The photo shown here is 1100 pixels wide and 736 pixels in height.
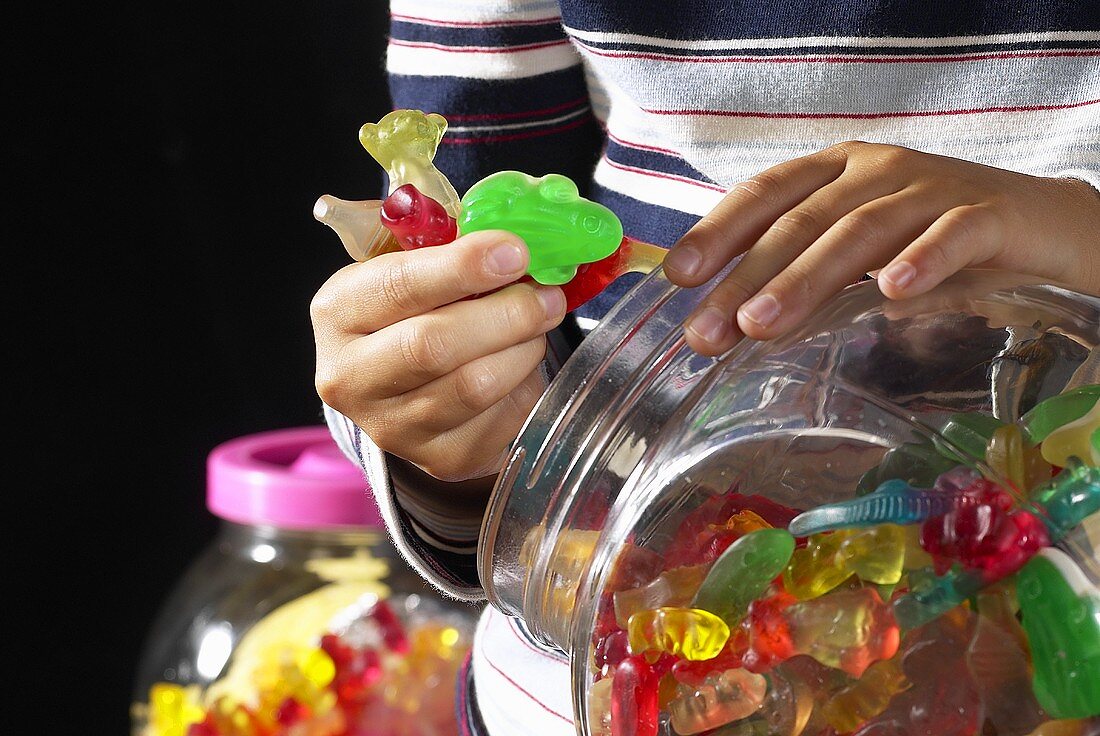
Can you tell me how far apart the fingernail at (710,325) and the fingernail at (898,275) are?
37mm

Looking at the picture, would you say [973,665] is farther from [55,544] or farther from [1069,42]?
[55,544]

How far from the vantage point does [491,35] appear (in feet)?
1.72

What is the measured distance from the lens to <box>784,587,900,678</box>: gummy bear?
0.78 ft

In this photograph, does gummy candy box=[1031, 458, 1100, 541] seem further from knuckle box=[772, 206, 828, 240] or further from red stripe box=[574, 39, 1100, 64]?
red stripe box=[574, 39, 1100, 64]

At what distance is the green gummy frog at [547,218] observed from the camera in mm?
274

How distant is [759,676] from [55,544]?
0.87m

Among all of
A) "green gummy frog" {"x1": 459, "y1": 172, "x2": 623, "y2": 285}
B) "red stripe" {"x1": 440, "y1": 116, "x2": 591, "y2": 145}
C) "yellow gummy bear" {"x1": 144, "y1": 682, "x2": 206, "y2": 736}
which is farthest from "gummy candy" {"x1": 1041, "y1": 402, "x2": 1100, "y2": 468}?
"yellow gummy bear" {"x1": 144, "y1": 682, "x2": 206, "y2": 736}

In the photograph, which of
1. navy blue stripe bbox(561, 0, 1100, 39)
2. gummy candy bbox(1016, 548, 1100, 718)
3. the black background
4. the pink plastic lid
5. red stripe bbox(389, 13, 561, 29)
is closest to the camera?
gummy candy bbox(1016, 548, 1100, 718)

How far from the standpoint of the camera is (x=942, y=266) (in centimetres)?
28

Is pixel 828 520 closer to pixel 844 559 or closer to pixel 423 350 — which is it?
pixel 844 559

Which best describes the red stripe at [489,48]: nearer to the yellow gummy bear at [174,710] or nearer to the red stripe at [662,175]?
the red stripe at [662,175]

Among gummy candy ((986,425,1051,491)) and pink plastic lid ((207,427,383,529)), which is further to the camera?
pink plastic lid ((207,427,383,529))

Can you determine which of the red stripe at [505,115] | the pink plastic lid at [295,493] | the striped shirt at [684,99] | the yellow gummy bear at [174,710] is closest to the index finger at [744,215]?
the striped shirt at [684,99]

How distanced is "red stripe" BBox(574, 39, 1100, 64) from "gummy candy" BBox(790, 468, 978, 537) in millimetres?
230
